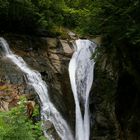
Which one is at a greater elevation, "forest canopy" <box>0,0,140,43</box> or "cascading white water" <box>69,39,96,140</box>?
"forest canopy" <box>0,0,140,43</box>

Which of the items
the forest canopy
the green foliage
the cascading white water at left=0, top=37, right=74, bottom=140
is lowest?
the cascading white water at left=0, top=37, right=74, bottom=140

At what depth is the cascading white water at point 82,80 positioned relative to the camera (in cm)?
1333

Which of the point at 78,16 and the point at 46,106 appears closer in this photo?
the point at 46,106

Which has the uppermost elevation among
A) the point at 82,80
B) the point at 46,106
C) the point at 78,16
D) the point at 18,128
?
the point at 78,16

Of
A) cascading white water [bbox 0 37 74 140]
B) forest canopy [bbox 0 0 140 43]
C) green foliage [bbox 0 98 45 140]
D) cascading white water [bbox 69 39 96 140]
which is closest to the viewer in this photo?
green foliage [bbox 0 98 45 140]

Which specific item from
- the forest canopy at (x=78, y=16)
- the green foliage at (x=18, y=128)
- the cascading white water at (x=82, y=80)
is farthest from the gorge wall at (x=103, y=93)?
the green foliage at (x=18, y=128)

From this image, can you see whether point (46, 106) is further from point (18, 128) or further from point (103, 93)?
point (18, 128)

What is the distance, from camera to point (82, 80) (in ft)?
48.7

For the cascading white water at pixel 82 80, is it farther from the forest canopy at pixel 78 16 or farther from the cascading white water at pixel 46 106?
the forest canopy at pixel 78 16

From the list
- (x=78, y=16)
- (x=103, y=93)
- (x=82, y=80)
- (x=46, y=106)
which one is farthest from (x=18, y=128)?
(x=78, y=16)

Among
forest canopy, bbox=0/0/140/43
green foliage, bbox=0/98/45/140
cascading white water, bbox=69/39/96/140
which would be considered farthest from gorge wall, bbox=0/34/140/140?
green foliage, bbox=0/98/45/140

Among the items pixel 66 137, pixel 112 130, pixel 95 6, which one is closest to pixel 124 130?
pixel 112 130

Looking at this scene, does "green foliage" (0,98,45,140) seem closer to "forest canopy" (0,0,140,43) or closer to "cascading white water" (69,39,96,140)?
"forest canopy" (0,0,140,43)

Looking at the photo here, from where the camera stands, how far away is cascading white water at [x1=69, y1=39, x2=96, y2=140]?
43.7 ft
